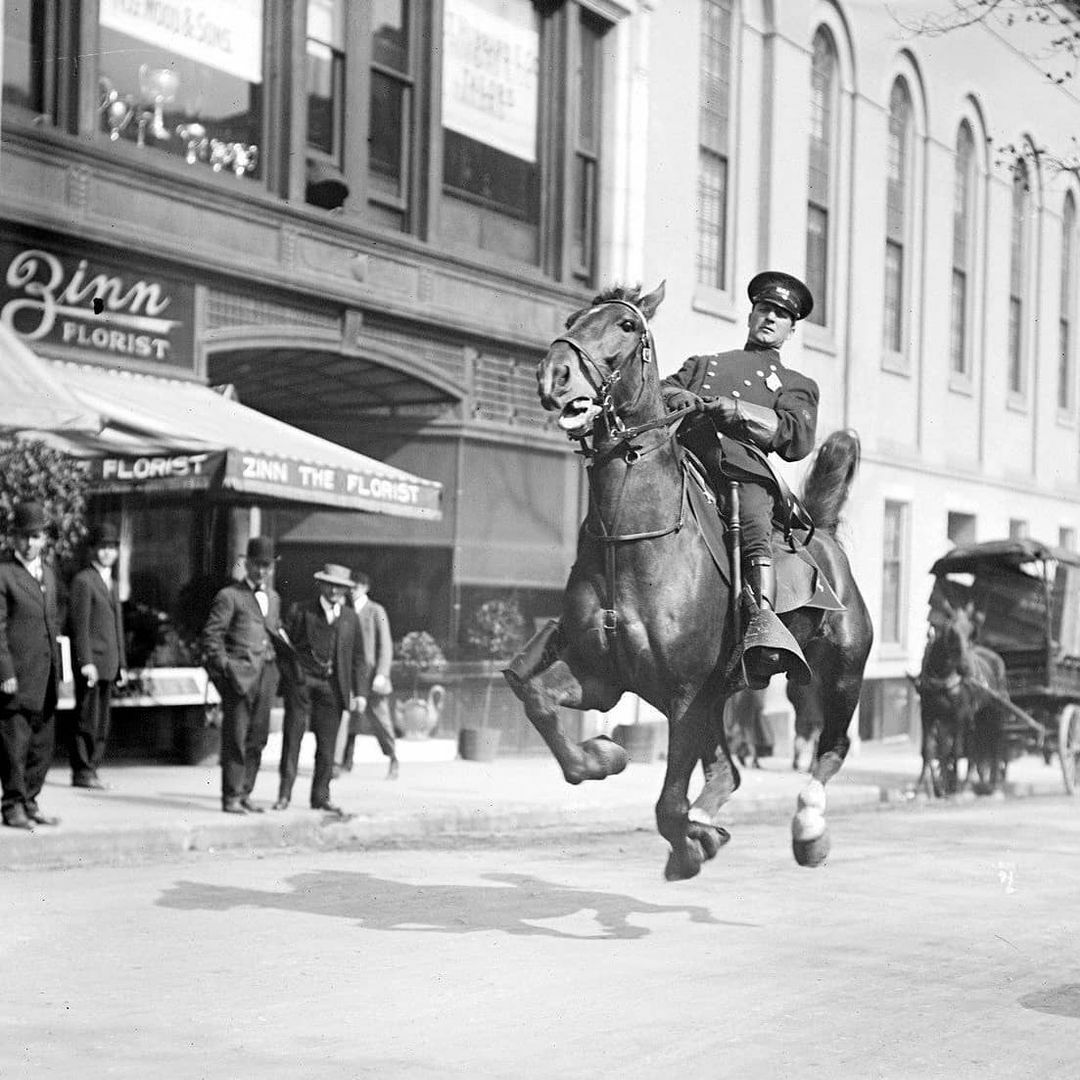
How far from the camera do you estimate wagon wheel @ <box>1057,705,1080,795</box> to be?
22.7 metres

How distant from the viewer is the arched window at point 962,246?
33.6 meters

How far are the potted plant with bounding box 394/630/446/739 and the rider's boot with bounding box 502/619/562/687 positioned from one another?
1291cm

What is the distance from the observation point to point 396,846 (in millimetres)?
13812

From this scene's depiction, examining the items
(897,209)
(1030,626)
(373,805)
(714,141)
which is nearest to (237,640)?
(373,805)

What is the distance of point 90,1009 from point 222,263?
1226 centimetres

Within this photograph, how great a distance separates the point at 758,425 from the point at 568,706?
4.93 feet

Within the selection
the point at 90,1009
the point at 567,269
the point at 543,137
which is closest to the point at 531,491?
the point at 567,269

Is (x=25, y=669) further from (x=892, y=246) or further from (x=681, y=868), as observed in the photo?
(x=892, y=246)

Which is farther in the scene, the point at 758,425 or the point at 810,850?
the point at 810,850

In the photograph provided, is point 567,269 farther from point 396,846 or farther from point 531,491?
point 396,846

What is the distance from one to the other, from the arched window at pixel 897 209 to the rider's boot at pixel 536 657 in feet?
78.4

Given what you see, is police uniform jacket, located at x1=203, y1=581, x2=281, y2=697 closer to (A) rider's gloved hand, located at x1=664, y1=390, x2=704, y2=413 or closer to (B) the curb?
(B) the curb

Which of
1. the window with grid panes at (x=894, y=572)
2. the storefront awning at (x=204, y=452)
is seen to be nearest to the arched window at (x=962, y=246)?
the window with grid panes at (x=894, y=572)

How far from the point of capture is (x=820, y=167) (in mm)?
28828
